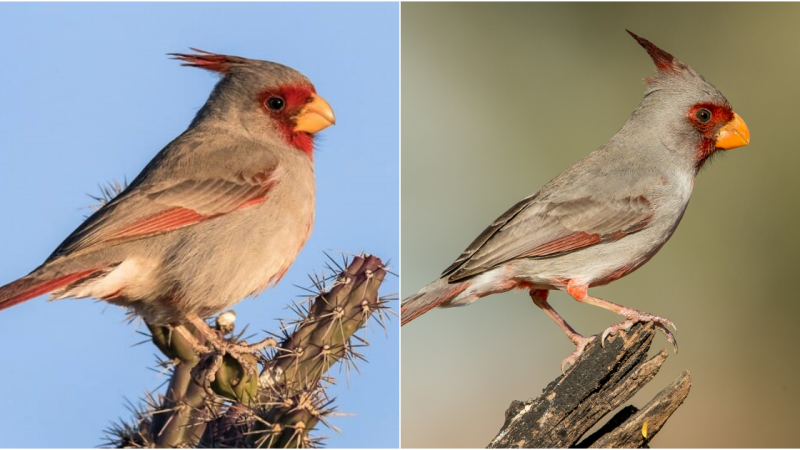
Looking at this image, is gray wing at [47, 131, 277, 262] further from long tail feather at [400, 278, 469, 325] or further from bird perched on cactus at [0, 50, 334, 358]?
long tail feather at [400, 278, 469, 325]

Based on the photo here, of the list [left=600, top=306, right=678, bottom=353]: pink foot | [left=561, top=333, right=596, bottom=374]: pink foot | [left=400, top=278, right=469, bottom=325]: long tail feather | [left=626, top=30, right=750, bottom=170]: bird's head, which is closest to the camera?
[left=600, top=306, right=678, bottom=353]: pink foot

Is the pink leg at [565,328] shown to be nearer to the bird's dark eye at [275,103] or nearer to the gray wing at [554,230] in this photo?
the gray wing at [554,230]

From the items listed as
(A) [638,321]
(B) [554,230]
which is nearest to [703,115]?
(B) [554,230]

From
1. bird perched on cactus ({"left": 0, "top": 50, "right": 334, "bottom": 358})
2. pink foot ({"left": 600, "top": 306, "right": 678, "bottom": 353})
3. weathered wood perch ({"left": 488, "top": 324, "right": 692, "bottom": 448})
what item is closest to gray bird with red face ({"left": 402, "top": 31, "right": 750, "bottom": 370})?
pink foot ({"left": 600, "top": 306, "right": 678, "bottom": 353})

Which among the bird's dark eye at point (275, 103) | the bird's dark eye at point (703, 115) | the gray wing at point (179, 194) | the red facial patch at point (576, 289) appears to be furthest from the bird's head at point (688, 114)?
the gray wing at point (179, 194)

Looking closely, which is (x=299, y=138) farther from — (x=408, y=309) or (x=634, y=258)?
(x=634, y=258)

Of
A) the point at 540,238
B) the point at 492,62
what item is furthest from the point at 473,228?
the point at 540,238

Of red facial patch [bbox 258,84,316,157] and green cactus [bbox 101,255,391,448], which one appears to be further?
red facial patch [bbox 258,84,316,157]

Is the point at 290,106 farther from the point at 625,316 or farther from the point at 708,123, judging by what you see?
the point at 708,123
